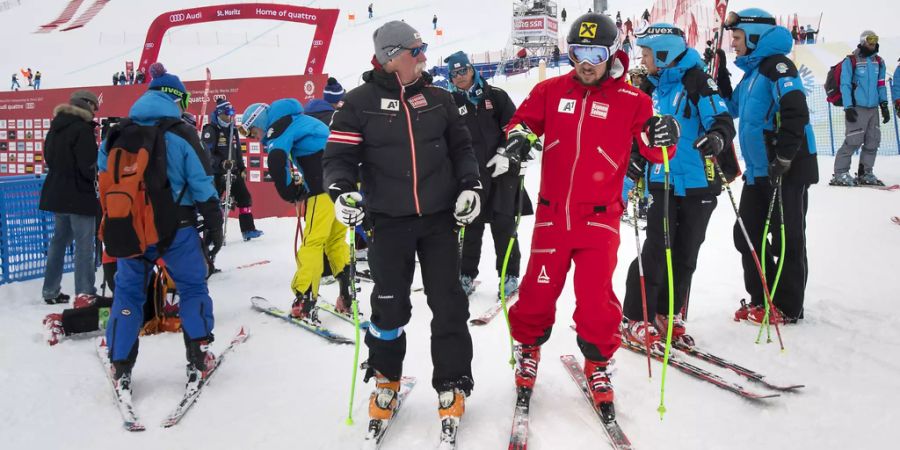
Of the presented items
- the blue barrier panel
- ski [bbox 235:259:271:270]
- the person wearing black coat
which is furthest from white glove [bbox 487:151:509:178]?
the blue barrier panel

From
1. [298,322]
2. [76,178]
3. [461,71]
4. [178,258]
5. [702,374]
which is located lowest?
[298,322]

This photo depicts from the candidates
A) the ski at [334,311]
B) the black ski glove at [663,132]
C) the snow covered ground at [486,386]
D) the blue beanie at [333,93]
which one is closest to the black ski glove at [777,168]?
the snow covered ground at [486,386]

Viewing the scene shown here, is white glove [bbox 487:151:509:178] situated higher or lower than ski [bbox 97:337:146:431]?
higher

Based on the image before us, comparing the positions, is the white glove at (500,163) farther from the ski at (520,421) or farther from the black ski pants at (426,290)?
the ski at (520,421)

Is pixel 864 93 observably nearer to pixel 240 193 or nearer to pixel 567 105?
pixel 567 105

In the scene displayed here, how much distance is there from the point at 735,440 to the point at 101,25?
197 feet

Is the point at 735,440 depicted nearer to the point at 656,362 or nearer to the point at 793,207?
the point at 656,362

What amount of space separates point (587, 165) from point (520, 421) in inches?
55.5

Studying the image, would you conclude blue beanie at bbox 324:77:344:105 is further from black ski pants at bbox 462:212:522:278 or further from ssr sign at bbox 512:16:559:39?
ssr sign at bbox 512:16:559:39

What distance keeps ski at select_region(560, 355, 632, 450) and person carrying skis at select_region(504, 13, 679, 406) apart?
0.20 ft

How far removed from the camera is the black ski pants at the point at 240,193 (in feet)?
30.3

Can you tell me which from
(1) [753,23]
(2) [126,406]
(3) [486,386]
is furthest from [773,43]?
(2) [126,406]

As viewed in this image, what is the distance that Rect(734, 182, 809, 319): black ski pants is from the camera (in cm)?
438

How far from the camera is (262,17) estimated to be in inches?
496
